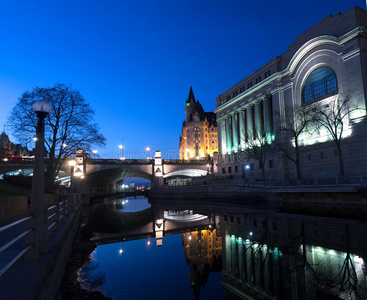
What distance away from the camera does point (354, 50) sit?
117 ft

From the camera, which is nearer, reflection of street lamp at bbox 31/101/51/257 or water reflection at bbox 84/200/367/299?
water reflection at bbox 84/200/367/299

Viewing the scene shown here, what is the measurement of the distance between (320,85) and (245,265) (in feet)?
140

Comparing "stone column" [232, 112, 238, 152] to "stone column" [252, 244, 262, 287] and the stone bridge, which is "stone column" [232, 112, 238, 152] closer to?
the stone bridge

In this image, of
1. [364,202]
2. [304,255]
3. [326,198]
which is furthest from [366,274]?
[326,198]

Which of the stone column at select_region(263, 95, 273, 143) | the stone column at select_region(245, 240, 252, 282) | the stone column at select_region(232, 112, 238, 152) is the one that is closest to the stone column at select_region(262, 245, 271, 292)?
the stone column at select_region(245, 240, 252, 282)

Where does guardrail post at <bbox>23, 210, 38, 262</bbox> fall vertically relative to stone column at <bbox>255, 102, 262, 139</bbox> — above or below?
below

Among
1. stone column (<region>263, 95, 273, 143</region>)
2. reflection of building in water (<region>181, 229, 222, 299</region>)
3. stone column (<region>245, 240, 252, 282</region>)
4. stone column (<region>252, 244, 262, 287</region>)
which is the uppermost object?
stone column (<region>263, 95, 273, 143</region>)

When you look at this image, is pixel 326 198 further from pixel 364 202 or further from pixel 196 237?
pixel 196 237

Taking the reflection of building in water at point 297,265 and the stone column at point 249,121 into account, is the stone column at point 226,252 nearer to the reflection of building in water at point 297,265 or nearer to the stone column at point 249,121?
the reflection of building in water at point 297,265

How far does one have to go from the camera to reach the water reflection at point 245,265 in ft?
20.1

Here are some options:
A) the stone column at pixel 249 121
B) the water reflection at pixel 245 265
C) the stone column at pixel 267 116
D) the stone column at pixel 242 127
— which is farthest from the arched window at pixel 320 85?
the water reflection at pixel 245 265

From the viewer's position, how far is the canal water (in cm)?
645

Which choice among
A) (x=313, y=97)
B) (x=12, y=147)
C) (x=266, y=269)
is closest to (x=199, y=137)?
(x=12, y=147)

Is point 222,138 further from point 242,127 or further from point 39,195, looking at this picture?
point 39,195
